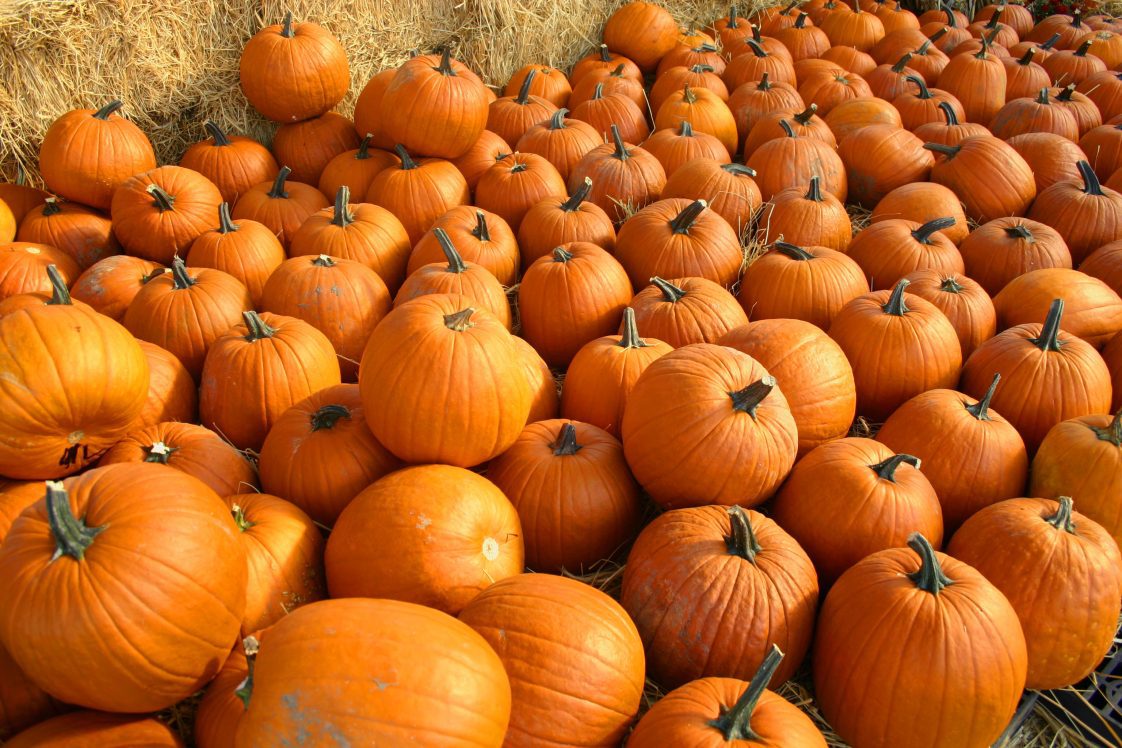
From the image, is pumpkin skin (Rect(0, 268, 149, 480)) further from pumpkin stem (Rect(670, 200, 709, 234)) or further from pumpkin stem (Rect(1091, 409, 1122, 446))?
pumpkin stem (Rect(1091, 409, 1122, 446))

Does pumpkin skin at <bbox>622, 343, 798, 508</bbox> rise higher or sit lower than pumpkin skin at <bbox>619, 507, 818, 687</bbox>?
higher

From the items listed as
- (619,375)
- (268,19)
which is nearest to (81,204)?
(268,19)

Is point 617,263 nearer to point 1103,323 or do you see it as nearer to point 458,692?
point 1103,323

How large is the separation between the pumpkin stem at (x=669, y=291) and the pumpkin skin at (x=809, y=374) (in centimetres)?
43

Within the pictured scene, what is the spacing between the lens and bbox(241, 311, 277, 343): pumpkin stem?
2.85 metres

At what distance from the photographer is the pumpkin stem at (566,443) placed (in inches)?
103

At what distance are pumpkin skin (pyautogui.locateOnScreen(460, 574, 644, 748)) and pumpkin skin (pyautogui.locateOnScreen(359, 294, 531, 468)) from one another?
0.58m

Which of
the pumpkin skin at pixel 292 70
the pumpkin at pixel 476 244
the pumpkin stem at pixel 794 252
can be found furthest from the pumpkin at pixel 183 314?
the pumpkin stem at pixel 794 252

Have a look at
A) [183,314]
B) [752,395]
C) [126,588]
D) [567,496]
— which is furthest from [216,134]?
[752,395]

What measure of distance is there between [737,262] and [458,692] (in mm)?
2773

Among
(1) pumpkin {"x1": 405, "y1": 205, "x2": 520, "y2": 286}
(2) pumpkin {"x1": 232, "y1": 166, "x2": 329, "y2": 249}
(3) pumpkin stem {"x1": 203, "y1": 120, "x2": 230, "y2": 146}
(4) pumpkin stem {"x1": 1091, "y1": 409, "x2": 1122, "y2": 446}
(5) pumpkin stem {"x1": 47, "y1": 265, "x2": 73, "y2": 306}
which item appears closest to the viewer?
(5) pumpkin stem {"x1": 47, "y1": 265, "x2": 73, "y2": 306}

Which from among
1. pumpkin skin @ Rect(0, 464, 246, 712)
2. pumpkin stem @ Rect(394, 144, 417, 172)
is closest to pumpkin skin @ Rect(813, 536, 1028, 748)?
pumpkin skin @ Rect(0, 464, 246, 712)

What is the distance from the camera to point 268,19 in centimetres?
478

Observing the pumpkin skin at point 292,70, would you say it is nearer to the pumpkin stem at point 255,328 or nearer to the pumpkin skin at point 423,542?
the pumpkin stem at point 255,328
